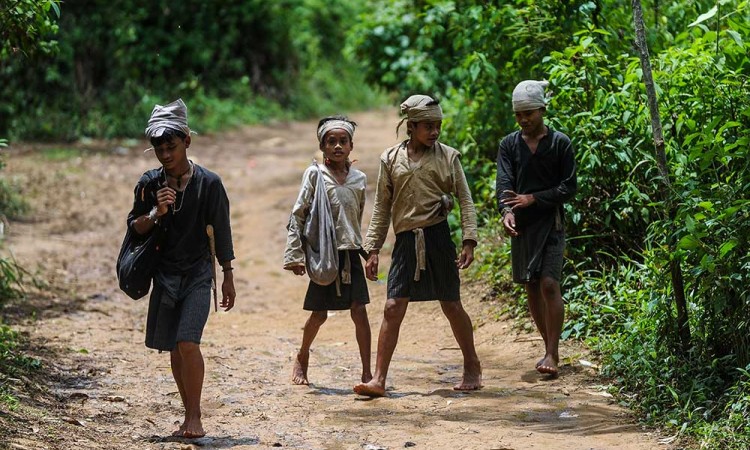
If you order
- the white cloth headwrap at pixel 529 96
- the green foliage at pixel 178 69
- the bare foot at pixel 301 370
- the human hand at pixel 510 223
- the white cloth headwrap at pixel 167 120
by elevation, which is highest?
the green foliage at pixel 178 69

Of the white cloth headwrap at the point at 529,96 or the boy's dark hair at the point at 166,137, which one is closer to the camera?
the boy's dark hair at the point at 166,137

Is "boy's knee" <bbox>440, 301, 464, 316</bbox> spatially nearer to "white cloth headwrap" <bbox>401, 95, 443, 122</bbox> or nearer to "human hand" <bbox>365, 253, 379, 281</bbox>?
"human hand" <bbox>365, 253, 379, 281</bbox>

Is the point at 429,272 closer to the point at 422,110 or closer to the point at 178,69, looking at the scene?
the point at 422,110

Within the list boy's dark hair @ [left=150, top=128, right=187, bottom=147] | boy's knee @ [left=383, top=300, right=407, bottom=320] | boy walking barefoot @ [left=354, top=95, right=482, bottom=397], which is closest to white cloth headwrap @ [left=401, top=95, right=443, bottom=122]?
boy walking barefoot @ [left=354, top=95, right=482, bottom=397]

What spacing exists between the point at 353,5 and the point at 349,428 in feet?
65.6

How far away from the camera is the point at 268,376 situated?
24.3ft

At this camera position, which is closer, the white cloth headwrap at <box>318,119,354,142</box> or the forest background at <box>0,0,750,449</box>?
the forest background at <box>0,0,750,449</box>

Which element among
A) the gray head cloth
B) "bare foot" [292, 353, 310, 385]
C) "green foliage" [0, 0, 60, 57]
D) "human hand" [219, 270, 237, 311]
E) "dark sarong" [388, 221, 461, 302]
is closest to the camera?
"human hand" [219, 270, 237, 311]

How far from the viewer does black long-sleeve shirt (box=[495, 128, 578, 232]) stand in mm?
6773

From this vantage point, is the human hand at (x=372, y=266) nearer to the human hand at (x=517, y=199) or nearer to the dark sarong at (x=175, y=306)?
the human hand at (x=517, y=199)

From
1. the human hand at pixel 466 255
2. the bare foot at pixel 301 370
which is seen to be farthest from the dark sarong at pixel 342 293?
the human hand at pixel 466 255

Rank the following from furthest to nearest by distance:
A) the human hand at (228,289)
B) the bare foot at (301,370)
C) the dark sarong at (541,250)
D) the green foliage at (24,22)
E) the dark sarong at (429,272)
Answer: the bare foot at (301,370) < the green foliage at (24,22) < the dark sarong at (541,250) < the dark sarong at (429,272) < the human hand at (228,289)

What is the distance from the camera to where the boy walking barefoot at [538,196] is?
22.2ft

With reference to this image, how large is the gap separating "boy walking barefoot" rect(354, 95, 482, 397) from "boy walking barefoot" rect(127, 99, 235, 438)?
1.14 m
